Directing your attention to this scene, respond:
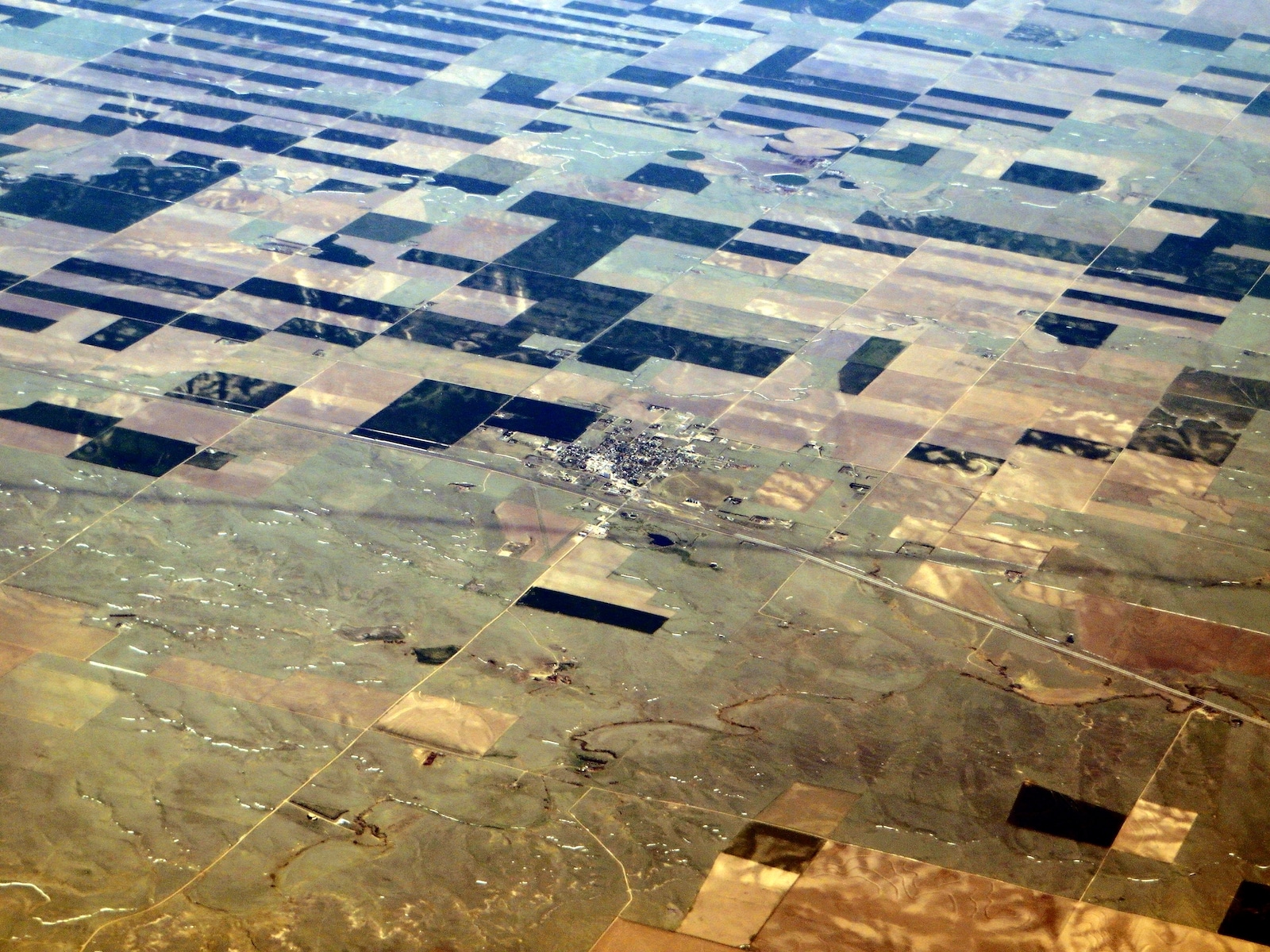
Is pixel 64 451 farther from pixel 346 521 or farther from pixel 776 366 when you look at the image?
pixel 776 366

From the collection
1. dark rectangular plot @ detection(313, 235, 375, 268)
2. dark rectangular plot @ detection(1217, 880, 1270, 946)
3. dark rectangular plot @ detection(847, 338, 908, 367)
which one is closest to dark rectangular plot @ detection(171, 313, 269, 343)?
dark rectangular plot @ detection(313, 235, 375, 268)

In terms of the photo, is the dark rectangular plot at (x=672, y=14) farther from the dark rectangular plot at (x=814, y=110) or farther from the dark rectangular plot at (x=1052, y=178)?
the dark rectangular plot at (x=1052, y=178)

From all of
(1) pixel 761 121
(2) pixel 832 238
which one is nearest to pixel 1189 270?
(2) pixel 832 238

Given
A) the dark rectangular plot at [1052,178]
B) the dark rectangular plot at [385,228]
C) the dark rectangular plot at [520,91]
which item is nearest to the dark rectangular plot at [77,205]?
the dark rectangular plot at [385,228]

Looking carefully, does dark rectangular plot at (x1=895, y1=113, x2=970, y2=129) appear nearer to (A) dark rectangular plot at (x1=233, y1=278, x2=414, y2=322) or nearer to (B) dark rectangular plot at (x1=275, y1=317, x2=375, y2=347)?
(A) dark rectangular plot at (x1=233, y1=278, x2=414, y2=322)

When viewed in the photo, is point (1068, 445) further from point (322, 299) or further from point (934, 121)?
point (934, 121)

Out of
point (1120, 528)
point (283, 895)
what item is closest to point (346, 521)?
point (283, 895)
